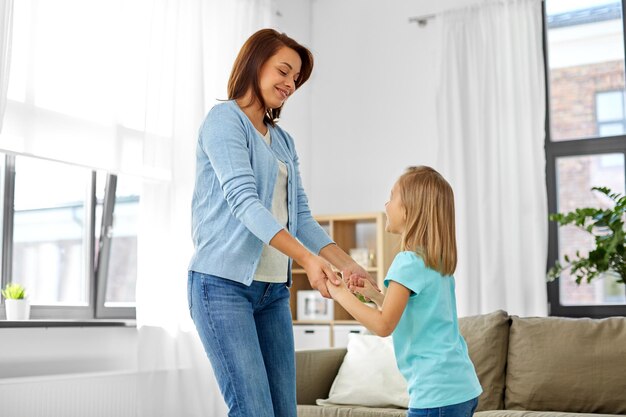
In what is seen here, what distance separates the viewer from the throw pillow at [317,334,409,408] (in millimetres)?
3379

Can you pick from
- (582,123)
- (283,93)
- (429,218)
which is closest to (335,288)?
(429,218)

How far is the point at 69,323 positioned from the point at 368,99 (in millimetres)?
2873

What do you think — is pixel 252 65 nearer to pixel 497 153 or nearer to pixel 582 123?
pixel 497 153

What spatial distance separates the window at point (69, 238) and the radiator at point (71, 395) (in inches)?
18.0

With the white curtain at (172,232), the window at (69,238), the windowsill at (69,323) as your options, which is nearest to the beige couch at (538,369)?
the white curtain at (172,232)

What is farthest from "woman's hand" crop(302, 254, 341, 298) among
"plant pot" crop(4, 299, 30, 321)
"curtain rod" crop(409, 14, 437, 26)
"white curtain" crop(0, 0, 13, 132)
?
"curtain rod" crop(409, 14, 437, 26)

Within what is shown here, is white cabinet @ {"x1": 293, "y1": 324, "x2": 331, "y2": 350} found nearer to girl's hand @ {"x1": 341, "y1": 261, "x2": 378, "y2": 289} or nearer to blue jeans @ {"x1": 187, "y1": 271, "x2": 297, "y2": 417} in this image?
girl's hand @ {"x1": 341, "y1": 261, "x2": 378, "y2": 289}

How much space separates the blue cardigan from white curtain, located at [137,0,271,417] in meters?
2.14

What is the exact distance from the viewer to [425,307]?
6.06 feet

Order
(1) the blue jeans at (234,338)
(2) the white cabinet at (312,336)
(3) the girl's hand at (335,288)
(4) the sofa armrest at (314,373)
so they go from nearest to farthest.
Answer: (1) the blue jeans at (234,338)
(3) the girl's hand at (335,288)
(4) the sofa armrest at (314,373)
(2) the white cabinet at (312,336)

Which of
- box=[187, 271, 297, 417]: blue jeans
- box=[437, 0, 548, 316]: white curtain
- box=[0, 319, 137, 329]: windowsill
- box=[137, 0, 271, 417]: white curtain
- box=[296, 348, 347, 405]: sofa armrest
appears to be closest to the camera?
box=[187, 271, 297, 417]: blue jeans

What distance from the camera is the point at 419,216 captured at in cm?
193

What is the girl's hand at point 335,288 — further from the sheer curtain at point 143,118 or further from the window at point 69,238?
the window at point 69,238

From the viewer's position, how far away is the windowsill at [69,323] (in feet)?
10.9
